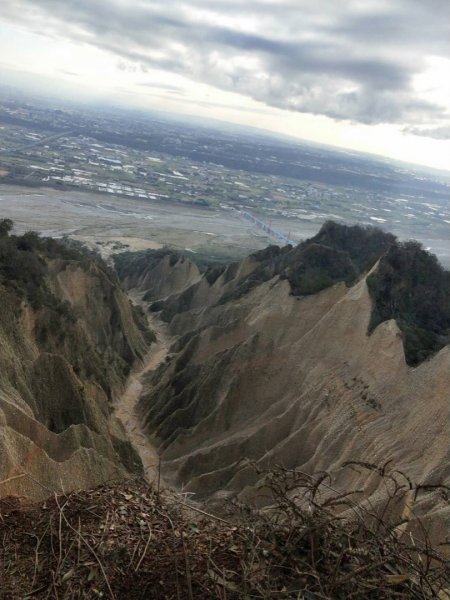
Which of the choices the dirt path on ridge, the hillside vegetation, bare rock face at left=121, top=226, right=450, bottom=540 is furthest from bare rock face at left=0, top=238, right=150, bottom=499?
the hillside vegetation

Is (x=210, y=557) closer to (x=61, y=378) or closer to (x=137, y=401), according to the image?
(x=61, y=378)

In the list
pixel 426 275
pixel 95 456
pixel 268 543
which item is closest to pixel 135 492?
pixel 268 543

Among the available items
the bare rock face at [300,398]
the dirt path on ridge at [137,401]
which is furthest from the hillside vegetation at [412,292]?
the dirt path on ridge at [137,401]

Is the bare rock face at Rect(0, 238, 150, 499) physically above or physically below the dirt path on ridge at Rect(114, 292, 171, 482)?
above

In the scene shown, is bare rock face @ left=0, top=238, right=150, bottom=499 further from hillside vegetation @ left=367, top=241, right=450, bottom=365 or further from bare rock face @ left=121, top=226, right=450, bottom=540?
hillside vegetation @ left=367, top=241, right=450, bottom=365

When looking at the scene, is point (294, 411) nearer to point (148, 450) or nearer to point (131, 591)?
point (148, 450)

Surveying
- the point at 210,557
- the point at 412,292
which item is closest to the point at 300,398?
the point at 412,292
